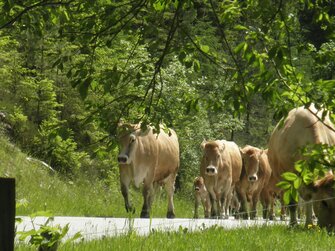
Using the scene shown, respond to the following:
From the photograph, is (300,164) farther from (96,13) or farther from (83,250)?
(83,250)

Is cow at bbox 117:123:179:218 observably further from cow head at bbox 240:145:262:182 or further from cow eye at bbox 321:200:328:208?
cow eye at bbox 321:200:328:208

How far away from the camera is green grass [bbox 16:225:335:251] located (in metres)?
9.08

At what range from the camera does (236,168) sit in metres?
28.9

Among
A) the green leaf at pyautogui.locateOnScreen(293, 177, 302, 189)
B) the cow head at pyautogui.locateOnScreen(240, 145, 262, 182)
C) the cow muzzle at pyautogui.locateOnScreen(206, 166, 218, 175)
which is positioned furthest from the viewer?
the cow head at pyautogui.locateOnScreen(240, 145, 262, 182)

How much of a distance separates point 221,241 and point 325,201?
2.58m

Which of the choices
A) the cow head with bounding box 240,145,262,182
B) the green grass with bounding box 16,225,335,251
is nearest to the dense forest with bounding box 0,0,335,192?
the green grass with bounding box 16,225,335,251

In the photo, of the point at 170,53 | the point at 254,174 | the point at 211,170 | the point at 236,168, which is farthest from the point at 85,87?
the point at 236,168

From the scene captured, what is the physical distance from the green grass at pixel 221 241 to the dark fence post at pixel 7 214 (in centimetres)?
432

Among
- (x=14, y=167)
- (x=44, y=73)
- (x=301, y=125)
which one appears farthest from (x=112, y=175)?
(x=301, y=125)

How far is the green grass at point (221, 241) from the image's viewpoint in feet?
29.8

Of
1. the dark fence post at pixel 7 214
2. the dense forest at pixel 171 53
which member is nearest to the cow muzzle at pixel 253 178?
the dense forest at pixel 171 53

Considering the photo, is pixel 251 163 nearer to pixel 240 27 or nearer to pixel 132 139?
pixel 132 139

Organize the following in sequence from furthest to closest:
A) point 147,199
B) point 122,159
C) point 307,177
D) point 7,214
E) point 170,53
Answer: point 147,199
point 122,159
point 170,53
point 307,177
point 7,214

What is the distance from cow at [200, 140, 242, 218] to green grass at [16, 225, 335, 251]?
12.9 metres
